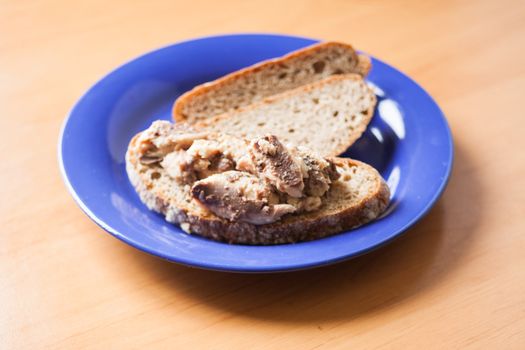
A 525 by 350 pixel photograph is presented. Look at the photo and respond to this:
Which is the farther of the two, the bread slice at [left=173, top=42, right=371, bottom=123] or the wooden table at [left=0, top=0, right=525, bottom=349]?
the bread slice at [left=173, top=42, right=371, bottom=123]

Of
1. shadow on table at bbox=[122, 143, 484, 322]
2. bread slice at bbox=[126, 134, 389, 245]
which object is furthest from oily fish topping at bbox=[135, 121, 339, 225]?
shadow on table at bbox=[122, 143, 484, 322]

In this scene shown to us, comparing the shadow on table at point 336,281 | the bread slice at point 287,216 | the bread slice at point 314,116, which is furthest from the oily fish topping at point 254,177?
the bread slice at point 314,116

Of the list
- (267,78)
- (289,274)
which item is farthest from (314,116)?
(289,274)

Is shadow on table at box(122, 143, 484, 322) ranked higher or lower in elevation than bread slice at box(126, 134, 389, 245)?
lower

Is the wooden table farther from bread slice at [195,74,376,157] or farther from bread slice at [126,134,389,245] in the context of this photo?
bread slice at [195,74,376,157]

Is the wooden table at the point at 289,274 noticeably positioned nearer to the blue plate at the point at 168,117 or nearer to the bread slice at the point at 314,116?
the blue plate at the point at 168,117
